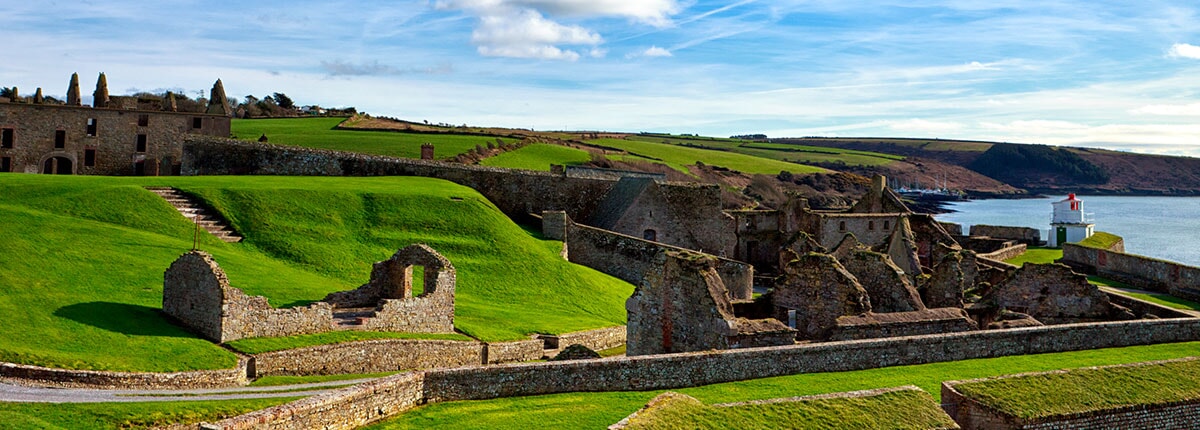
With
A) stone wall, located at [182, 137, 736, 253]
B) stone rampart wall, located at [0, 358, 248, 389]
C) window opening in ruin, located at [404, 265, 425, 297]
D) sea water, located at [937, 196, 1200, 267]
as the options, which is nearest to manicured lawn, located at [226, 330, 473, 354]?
stone rampart wall, located at [0, 358, 248, 389]

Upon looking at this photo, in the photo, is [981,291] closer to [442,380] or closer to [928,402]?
[928,402]

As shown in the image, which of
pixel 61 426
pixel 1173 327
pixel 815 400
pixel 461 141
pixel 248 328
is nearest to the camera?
pixel 61 426

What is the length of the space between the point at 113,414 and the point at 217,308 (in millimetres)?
6130

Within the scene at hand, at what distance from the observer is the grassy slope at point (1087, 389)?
18656 mm

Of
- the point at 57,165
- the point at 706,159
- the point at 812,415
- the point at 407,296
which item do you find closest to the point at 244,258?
the point at 407,296

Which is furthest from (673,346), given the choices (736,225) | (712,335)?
(736,225)

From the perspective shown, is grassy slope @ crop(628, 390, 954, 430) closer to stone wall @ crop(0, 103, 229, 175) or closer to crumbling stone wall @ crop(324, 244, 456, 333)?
crumbling stone wall @ crop(324, 244, 456, 333)

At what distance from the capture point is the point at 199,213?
1430 inches

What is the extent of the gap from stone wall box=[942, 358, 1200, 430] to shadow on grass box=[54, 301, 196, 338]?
16.6 m

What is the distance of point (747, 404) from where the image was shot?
16938mm

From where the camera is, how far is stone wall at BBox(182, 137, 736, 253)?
163 feet

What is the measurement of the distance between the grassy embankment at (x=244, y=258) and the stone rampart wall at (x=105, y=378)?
34cm

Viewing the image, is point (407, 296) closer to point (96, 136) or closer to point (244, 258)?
point (244, 258)

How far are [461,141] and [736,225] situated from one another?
40.7 meters
